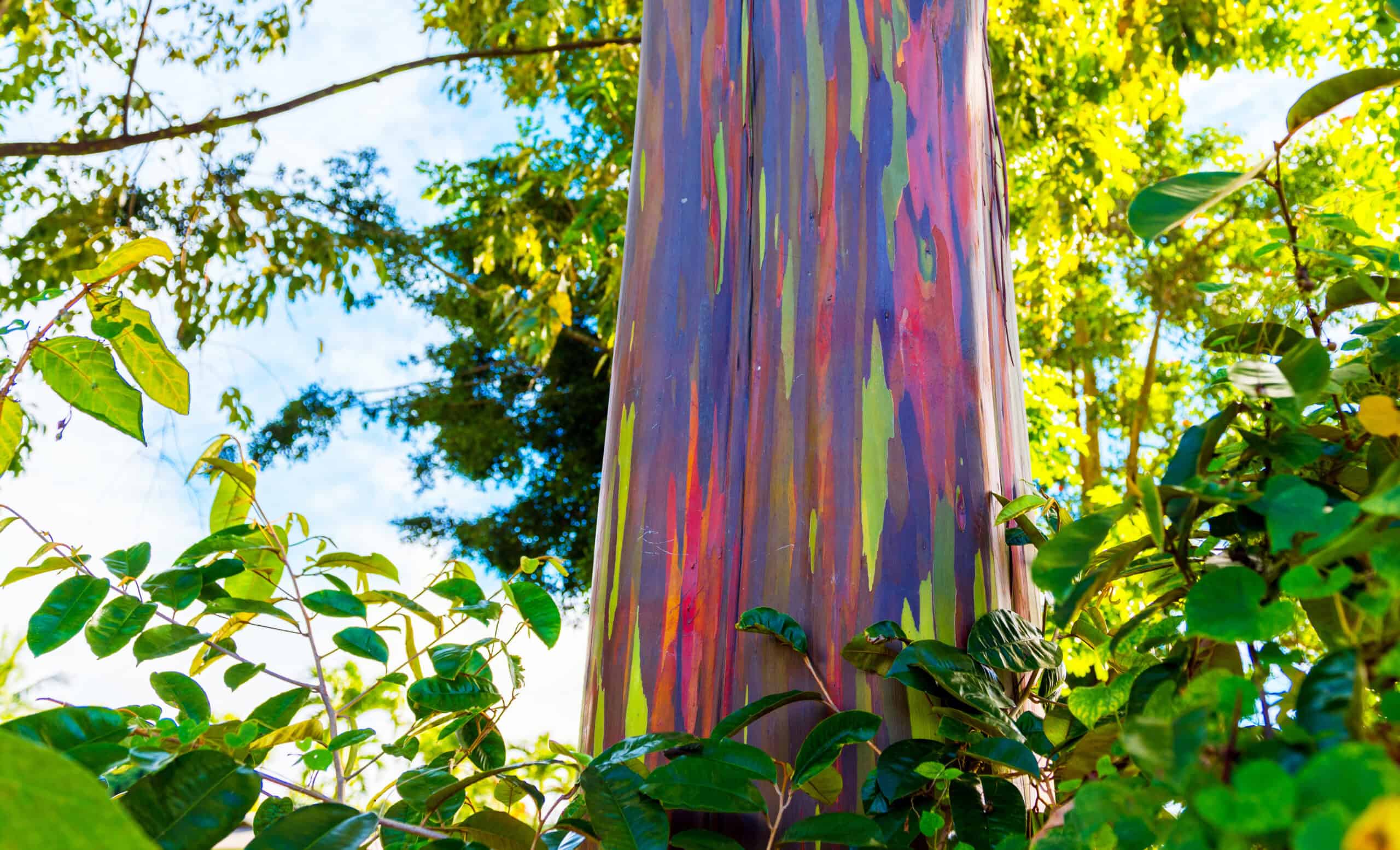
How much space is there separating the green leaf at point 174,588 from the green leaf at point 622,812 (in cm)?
26

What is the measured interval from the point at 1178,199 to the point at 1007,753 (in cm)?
30

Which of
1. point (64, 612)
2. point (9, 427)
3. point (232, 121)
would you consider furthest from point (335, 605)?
point (232, 121)

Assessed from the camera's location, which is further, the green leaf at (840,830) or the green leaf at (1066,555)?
the green leaf at (840,830)

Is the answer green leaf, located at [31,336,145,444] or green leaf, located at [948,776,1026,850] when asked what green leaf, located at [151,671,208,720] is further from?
green leaf, located at [948,776,1026,850]

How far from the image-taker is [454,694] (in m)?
0.56

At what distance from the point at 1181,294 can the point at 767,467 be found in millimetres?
7482

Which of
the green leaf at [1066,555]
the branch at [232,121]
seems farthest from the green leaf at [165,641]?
the branch at [232,121]

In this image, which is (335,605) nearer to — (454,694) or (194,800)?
(454,694)

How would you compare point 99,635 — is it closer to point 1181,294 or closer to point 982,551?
point 982,551

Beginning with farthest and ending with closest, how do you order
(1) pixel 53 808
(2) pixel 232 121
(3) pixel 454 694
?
(2) pixel 232 121
(3) pixel 454 694
(1) pixel 53 808

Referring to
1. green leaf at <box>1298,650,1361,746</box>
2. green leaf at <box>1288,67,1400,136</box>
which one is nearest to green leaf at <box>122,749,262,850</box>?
green leaf at <box>1298,650,1361,746</box>

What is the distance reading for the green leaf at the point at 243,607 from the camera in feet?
1.90

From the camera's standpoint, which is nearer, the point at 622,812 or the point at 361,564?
the point at 622,812

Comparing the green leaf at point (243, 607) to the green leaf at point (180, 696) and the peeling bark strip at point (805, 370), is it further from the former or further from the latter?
the peeling bark strip at point (805, 370)
